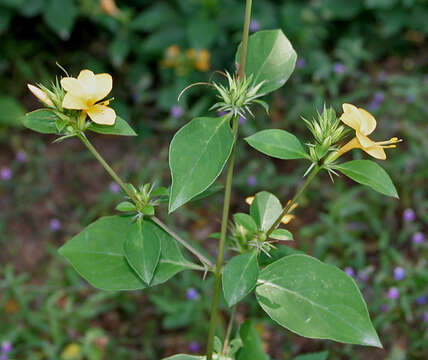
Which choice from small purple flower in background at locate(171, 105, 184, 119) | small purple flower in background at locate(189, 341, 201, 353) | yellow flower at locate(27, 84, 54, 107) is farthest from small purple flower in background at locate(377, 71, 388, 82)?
yellow flower at locate(27, 84, 54, 107)

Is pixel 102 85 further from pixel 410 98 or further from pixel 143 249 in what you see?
pixel 410 98

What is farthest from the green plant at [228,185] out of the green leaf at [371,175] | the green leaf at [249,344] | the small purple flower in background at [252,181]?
the small purple flower in background at [252,181]

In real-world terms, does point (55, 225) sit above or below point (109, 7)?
below

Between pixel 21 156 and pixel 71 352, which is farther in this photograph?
pixel 21 156

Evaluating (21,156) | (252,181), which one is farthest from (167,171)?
(21,156)

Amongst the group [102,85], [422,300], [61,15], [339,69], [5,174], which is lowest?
[5,174]

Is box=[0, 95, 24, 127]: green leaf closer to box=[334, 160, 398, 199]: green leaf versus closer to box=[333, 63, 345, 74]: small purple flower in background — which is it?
box=[333, 63, 345, 74]: small purple flower in background

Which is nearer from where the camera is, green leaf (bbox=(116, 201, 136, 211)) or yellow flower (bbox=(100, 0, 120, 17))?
green leaf (bbox=(116, 201, 136, 211))
